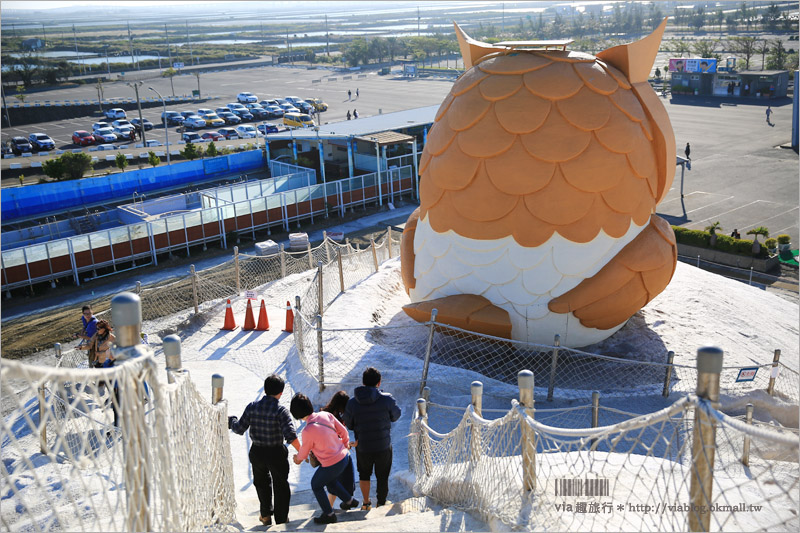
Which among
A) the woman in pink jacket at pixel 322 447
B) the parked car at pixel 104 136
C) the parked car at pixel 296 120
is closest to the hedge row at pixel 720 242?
the woman in pink jacket at pixel 322 447

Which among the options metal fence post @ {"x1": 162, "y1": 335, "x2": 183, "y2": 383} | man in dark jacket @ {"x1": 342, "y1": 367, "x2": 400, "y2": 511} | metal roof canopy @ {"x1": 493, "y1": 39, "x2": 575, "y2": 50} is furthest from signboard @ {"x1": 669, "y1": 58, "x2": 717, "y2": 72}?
metal fence post @ {"x1": 162, "y1": 335, "x2": 183, "y2": 383}

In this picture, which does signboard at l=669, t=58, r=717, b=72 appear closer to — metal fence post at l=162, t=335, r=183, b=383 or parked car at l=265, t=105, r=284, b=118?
parked car at l=265, t=105, r=284, b=118

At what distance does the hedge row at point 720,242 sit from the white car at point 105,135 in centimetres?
3249

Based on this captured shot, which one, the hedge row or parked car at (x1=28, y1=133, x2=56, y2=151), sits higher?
parked car at (x1=28, y1=133, x2=56, y2=151)

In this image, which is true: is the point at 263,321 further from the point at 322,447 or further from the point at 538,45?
the point at 322,447

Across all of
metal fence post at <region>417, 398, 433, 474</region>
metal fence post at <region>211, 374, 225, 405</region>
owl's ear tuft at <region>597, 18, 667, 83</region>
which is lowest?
metal fence post at <region>417, 398, 433, 474</region>

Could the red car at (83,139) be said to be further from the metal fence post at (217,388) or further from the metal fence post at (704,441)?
the metal fence post at (704,441)

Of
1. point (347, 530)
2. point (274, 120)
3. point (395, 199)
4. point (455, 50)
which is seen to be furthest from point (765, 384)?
point (455, 50)

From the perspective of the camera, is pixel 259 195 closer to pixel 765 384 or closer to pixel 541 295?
pixel 541 295

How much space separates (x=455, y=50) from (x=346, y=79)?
82.6ft

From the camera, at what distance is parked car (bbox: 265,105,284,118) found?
4988 centimetres

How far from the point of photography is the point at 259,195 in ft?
78.0

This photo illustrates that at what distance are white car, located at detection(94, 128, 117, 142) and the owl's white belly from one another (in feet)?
115

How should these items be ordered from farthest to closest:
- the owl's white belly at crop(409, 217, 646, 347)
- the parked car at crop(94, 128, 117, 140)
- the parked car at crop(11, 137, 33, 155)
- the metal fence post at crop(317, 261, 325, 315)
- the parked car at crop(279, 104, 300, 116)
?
1. the parked car at crop(279, 104, 300, 116)
2. the parked car at crop(94, 128, 117, 140)
3. the parked car at crop(11, 137, 33, 155)
4. the metal fence post at crop(317, 261, 325, 315)
5. the owl's white belly at crop(409, 217, 646, 347)
